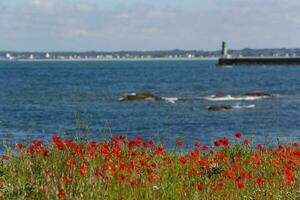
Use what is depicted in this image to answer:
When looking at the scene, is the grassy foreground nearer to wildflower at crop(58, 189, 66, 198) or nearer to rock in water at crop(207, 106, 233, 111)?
wildflower at crop(58, 189, 66, 198)

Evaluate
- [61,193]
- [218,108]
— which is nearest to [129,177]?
[61,193]

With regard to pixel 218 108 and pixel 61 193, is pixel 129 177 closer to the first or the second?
pixel 61 193

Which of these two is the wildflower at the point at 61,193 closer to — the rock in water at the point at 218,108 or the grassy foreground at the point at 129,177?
the grassy foreground at the point at 129,177

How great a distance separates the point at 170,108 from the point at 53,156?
152 feet

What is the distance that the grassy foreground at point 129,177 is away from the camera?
10.0m

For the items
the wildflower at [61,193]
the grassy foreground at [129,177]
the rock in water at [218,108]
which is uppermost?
the wildflower at [61,193]

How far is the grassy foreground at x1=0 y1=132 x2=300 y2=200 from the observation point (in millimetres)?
10016

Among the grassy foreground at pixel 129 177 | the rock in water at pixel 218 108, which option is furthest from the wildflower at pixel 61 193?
the rock in water at pixel 218 108

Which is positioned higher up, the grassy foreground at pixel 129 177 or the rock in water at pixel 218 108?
the grassy foreground at pixel 129 177

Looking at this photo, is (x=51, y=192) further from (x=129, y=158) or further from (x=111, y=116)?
(x=111, y=116)

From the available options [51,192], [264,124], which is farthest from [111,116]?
[51,192]

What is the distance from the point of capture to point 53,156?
1188 cm

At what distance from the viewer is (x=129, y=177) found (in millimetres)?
11219

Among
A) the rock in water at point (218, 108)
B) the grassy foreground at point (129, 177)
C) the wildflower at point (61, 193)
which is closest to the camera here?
the wildflower at point (61, 193)
